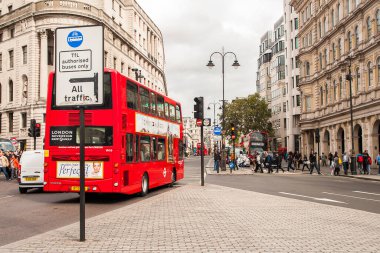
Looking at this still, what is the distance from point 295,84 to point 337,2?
2638 centimetres

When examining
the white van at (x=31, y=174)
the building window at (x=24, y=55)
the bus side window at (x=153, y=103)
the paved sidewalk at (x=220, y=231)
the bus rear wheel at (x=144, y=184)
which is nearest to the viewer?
the paved sidewalk at (x=220, y=231)

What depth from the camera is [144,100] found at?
1747cm

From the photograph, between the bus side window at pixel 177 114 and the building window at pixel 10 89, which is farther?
the building window at pixel 10 89

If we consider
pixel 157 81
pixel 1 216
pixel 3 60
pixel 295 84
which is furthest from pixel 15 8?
pixel 1 216

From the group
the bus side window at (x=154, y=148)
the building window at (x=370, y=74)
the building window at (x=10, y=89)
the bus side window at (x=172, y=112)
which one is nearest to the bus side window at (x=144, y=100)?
the bus side window at (x=154, y=148)

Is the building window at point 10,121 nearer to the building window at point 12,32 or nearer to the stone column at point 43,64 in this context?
the stone column at point 43,64

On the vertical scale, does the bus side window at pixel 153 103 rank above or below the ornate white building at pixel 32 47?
below

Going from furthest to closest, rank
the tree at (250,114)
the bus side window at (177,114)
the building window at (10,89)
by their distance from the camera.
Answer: the tree at (250,114) → the building window at (10,89) → the bus side window at (177,114)

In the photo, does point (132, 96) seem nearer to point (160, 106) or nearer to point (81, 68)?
point (160, 106)

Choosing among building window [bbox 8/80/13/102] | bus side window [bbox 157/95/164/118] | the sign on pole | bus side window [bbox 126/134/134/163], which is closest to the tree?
building window [bbox 8/80/13/102]

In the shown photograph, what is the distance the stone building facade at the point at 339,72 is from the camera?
39.9 meters

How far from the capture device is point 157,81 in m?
91.2

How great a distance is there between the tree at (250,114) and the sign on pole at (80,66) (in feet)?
280

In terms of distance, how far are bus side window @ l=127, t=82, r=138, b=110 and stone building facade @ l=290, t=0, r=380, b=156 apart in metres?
23.1
